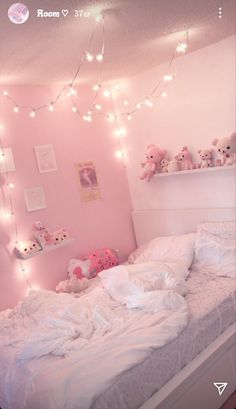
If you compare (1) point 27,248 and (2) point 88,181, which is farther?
(2) point 88,181

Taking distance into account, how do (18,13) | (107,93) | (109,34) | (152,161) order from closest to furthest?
(18,13)
(109,34)
(152,161)
(107,93)

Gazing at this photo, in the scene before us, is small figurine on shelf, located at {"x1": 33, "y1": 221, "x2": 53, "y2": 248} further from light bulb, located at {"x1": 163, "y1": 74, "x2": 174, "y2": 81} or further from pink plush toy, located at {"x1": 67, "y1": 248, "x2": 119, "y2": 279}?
light bulb, located at {"x1": 163, "y1": 74, "x2": 174, "y2": 81}

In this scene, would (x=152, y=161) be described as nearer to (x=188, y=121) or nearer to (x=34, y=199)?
(x=188, y=121)

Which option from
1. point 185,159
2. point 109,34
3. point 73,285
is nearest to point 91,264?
point 73,285

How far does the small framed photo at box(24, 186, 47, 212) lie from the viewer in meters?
2.97

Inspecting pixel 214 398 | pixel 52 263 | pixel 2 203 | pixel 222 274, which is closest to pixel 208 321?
pixel 214 398

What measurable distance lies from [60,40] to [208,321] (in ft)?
6.37

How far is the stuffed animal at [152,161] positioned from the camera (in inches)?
128

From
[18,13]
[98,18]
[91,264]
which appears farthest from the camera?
[91,264]

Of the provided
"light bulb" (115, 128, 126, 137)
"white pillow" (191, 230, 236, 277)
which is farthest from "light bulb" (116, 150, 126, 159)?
"white pillow" (191, 230, 236, 277)

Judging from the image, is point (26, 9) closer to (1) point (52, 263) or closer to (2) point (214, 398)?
(1) point (52, 263)

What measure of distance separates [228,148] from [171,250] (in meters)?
1.01

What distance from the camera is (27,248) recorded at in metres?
2.80

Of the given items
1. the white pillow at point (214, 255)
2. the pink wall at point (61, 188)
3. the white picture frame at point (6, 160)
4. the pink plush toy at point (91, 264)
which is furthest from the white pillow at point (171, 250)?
the white picture frame at point (6, 160)
